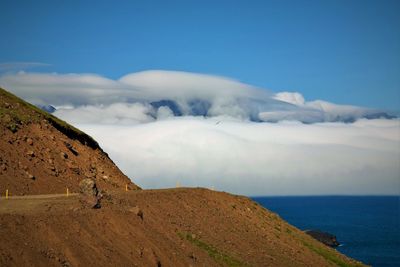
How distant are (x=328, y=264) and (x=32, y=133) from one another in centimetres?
3518

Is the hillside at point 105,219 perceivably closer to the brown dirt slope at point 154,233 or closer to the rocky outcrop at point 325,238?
the brown dirt slope at point 154,233

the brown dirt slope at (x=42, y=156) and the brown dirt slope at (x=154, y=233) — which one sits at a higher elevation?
the brown dirt slope at (x=42, y=156)

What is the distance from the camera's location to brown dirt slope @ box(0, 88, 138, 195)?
2121 inches

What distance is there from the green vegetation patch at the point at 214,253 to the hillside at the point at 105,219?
0.11m

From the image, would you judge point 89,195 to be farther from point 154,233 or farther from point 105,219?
point 154,233

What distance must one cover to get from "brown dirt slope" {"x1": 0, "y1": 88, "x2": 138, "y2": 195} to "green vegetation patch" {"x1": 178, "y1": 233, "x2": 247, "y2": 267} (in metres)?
15.5

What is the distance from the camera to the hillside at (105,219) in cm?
3544

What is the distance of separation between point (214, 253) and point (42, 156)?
23142 mm

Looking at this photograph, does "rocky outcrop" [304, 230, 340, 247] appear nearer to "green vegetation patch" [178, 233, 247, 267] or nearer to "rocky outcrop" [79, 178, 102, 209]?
"green vegetation patch" [178, 233, 247, 267]

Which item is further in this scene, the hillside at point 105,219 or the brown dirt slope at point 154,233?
the hillside at point 105,219

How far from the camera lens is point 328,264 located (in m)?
59.1

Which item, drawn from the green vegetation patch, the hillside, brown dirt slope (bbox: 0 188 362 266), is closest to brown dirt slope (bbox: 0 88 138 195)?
the hillside

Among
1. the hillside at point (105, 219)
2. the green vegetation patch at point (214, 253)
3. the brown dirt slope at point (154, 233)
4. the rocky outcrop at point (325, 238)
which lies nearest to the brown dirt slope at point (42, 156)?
the hillside at point (105, 219)

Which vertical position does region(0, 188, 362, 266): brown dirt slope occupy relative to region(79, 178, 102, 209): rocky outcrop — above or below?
below
